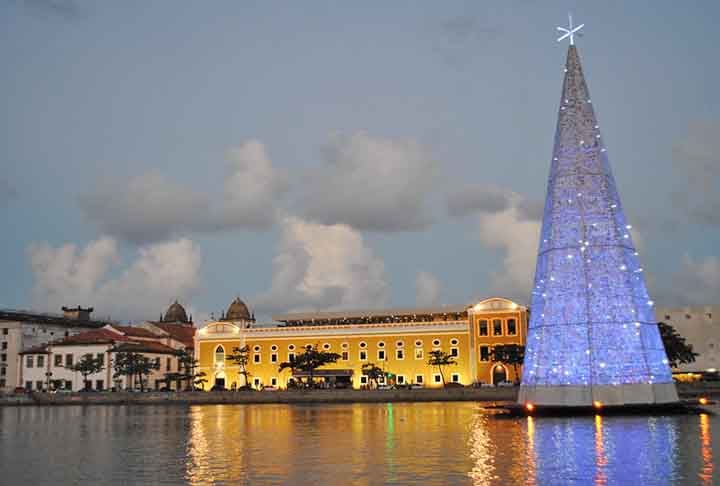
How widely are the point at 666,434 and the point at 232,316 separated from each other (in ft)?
314

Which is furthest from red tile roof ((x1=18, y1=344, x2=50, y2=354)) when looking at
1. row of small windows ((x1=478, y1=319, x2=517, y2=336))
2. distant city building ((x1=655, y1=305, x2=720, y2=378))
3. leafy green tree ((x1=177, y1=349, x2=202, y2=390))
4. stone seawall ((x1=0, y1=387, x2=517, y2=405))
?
distant city building ((x1=655, y1=305, x2=720, y2=378))

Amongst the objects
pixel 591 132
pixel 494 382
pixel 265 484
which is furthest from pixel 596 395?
pixel 494 382

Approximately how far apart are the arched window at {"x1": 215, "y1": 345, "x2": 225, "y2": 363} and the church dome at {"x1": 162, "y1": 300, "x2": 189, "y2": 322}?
134 ft

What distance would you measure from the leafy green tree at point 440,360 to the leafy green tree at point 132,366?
31.2 m

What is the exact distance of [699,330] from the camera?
97062mm

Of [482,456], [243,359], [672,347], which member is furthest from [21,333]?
[482,456]

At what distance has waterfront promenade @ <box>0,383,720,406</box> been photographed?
70250mm

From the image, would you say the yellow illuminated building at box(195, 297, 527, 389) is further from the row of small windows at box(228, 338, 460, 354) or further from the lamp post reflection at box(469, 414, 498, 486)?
the lamp post reflection at box(469, 414, 498, 486)

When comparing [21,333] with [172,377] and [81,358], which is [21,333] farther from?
[172,377]

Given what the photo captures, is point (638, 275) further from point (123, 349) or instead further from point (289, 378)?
point (123, 349)

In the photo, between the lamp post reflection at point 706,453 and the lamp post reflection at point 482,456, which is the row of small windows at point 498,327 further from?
the lamp post reflection at point 482,456

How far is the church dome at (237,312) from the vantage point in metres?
119

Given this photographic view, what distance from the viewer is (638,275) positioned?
1439 inches

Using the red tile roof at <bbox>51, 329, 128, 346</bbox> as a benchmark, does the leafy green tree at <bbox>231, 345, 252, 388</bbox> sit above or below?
below
